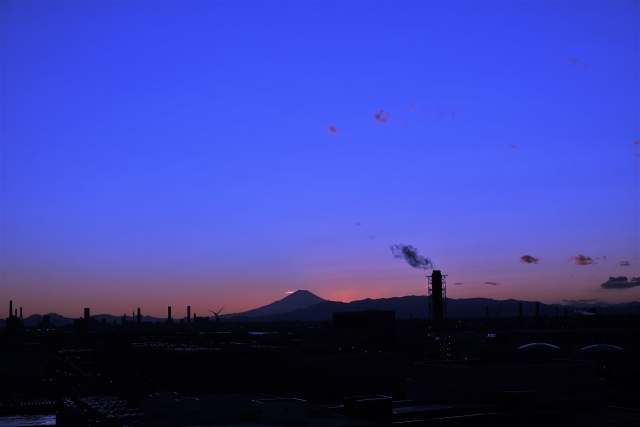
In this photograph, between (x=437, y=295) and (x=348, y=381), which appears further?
(x=437, y=295)

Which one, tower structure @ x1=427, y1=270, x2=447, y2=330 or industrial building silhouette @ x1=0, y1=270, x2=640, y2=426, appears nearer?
industrial building silhouette @ x1=0, y1=270, x2=640, y2=426

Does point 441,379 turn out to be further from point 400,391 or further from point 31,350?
point 31,350

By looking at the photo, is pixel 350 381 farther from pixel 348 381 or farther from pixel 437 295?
pixel 437 295

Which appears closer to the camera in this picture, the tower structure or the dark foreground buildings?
the dark foreground buildings

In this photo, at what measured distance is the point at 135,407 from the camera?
275ft

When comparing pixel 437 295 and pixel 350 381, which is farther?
pixel 437 295

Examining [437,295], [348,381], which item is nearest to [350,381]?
[348,381]

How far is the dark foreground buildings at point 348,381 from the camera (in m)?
40.8

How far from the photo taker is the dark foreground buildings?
40781mm

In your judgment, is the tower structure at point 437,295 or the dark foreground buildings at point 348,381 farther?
the tower structure at point 437,295

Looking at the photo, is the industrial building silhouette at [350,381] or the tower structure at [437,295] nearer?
the industrial building silhouette at [350,381]

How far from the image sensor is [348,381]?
92.0 metres

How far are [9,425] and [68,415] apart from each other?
9.89m

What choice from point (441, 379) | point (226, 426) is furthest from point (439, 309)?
point (226, 426)
